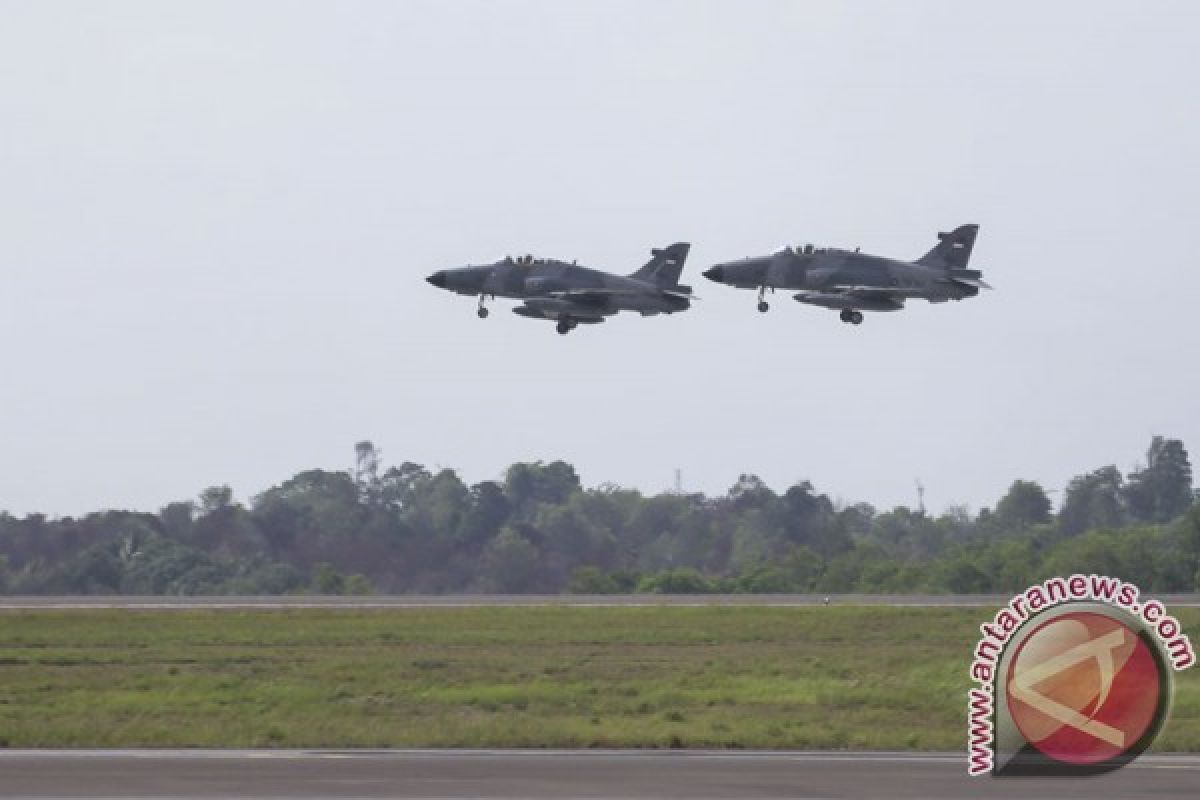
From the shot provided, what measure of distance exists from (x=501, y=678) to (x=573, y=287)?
3206 cm

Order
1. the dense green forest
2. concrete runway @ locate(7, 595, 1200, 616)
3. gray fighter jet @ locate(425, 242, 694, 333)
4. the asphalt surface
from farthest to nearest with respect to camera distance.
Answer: the dense green forest < gray fighter jet @ locate(425, 242, 694, 333) < the asphalt surface < concrete runway @ locate(7, 595, 1200, 616)

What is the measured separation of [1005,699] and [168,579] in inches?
3570

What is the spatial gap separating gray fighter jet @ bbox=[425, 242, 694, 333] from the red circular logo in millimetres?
51324

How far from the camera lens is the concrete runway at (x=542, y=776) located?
32406 mm

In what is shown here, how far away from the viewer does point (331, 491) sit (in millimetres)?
154875

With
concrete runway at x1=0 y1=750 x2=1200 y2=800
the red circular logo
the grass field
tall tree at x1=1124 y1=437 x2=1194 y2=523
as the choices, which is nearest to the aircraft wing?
the grass field

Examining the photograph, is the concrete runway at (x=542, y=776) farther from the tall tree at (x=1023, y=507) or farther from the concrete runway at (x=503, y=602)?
the tall tree at (x=1023, y=507)

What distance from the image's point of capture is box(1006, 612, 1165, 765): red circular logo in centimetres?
2767

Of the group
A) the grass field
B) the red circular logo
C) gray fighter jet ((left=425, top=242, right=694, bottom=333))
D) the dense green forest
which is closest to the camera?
the red circular logo

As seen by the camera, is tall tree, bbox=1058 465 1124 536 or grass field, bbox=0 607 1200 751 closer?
grass field, bbox=0 607 1200 751

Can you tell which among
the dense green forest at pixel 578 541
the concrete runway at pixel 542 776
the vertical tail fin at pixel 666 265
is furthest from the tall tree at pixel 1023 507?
the concrete runway at pixel 542 776

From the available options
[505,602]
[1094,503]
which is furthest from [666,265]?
[1094,503]

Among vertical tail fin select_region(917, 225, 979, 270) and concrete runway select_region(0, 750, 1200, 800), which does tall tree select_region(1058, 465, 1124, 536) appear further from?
concrete runway select_region(0, 750, 1200, 800)

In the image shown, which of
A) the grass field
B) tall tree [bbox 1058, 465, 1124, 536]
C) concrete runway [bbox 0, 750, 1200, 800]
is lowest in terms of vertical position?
concrete runway [bbox 0, 750, 1200, 800]
